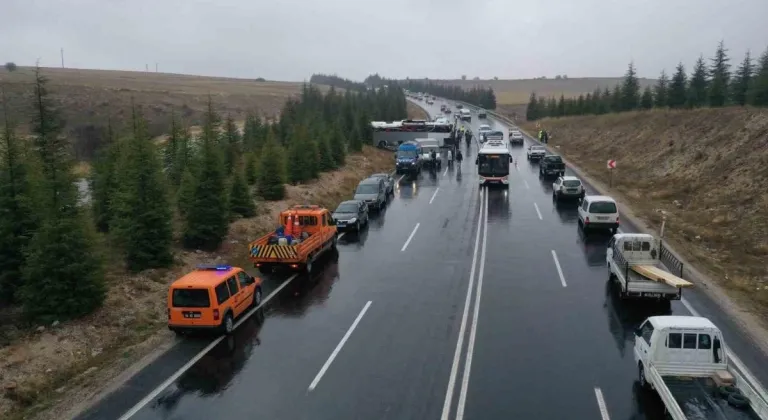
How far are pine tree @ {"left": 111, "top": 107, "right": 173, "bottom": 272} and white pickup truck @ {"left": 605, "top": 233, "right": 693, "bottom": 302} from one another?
16428 millimetres

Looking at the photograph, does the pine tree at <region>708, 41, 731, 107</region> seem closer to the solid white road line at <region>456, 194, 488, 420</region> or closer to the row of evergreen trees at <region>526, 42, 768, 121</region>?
the row of evergreen trees at <region>526, 42, 768, 121</region>

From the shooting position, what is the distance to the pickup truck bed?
10.1m

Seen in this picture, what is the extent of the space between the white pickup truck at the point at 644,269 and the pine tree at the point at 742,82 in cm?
4493

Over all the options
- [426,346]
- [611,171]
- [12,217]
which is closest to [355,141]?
[611,171]

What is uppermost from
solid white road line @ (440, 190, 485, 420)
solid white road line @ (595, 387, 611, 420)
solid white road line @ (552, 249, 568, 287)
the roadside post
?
the roadside post

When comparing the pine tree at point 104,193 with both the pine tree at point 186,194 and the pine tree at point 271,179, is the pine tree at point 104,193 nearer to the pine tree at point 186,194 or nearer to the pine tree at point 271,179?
the pine tree at point 186,194

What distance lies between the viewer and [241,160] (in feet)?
137

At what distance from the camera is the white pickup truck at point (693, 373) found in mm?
10281

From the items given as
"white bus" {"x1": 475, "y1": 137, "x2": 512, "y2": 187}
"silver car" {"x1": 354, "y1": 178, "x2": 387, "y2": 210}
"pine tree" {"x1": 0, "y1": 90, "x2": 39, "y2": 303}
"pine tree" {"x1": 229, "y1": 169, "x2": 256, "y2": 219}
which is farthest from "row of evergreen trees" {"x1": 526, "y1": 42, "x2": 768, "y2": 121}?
"pine tree" {"x1": 0, "y1": 90, "x2": 39, "y2": 303}

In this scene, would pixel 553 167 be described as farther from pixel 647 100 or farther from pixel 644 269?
pixel 647 100

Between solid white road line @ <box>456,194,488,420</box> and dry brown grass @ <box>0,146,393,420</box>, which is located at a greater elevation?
solid white road line @ <box>456,194,488,420</box>

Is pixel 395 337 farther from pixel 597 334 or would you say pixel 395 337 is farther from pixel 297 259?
pixel 297 259

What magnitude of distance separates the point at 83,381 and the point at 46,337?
275 centimetres

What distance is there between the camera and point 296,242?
22703 millimetres
